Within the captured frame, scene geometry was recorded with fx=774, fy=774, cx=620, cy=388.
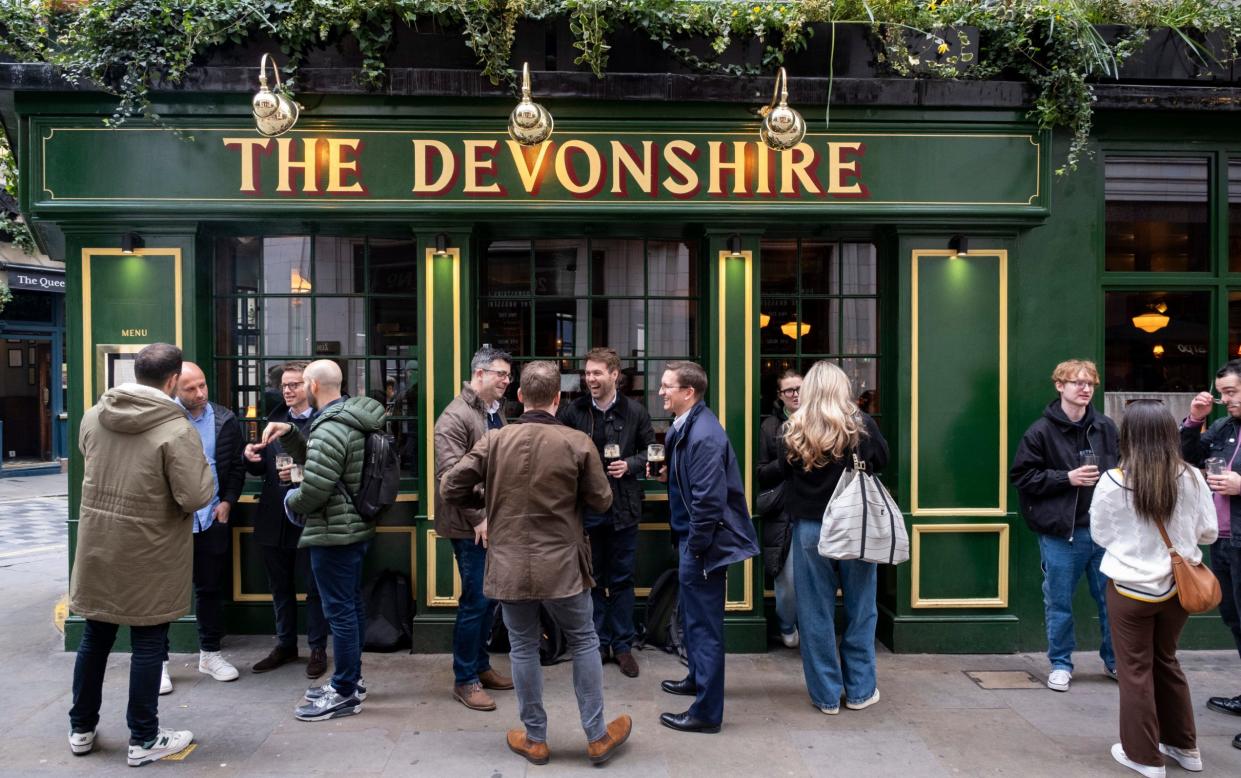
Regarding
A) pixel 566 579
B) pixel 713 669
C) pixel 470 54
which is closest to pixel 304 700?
pixel 566 579

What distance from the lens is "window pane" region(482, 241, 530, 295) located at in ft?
20.1

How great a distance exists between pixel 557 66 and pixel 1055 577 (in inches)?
195

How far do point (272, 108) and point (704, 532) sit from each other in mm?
Result: 3827

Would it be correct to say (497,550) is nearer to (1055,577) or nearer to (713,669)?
(713,669)

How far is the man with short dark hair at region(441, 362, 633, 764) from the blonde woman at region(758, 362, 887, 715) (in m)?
1.30

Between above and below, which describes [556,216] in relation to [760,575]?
above

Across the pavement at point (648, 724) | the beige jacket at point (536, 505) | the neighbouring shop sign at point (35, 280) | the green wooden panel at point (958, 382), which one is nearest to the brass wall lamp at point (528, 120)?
the beige jacket at point (536, 505)

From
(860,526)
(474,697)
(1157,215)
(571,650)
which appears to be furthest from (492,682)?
(1157,215)

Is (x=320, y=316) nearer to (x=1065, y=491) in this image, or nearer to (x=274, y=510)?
(x=274, y=510)

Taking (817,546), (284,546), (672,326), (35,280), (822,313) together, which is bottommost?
(284,546)

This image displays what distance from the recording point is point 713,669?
14.0 feet

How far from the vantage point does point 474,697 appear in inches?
182

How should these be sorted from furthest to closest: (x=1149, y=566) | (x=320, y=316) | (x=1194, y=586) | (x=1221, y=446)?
1. (x=320, y=316)
2. (x=1221, y=446)
3. (x=1149, y=566)
4. (x=1194, y=586)

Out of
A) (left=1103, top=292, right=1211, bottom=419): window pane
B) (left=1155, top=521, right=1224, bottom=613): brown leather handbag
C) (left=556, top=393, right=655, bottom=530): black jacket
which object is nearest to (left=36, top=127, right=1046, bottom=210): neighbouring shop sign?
(left=1103, top=292, right=1211, bottom=419): window pane
